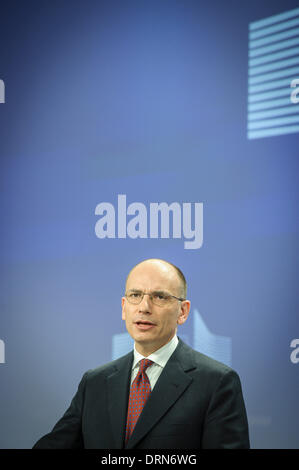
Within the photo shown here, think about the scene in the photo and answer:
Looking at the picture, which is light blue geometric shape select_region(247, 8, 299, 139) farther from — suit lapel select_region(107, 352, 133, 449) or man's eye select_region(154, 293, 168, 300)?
suit lapel select_region(107, 352, 133, 449)

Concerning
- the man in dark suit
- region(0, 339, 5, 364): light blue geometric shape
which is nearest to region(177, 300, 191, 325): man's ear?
the man in dark suit

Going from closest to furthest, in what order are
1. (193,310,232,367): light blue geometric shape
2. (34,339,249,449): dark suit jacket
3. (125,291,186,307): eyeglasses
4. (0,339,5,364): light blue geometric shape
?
(34,339,249,449): dark suit jacket → (125,291,186,307): eyeglasses → (193,310,232,367): light blue geometric shape → (0,339,5,364): light blue geometric shape

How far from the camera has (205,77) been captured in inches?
126

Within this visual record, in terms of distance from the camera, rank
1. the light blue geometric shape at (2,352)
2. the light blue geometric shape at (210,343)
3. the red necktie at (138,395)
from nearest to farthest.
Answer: the red necktie at (138,395)
the light blue geometric shape at (210,343)
the light blue geometric shape at (2,352)

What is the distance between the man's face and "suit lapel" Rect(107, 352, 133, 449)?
10cm

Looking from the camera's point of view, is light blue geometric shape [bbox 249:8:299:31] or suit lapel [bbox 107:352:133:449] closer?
suit lapel [bbox 107:352:133:449]

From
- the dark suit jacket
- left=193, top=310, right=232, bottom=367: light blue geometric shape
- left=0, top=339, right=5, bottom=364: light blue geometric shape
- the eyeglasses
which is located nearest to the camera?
the dark suit jacket

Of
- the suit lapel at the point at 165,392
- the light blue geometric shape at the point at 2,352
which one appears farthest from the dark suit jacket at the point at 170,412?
the light blue geometric shape at the point at 2,352

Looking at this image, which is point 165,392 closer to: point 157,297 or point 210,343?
point 157,297

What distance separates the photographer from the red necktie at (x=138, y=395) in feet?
6.68

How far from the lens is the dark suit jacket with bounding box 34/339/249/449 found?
1933 mm

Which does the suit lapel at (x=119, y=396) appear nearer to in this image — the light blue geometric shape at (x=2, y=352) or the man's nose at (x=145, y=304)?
the man's nose at (x=145, y=304)

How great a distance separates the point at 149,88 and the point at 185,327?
1428mm
